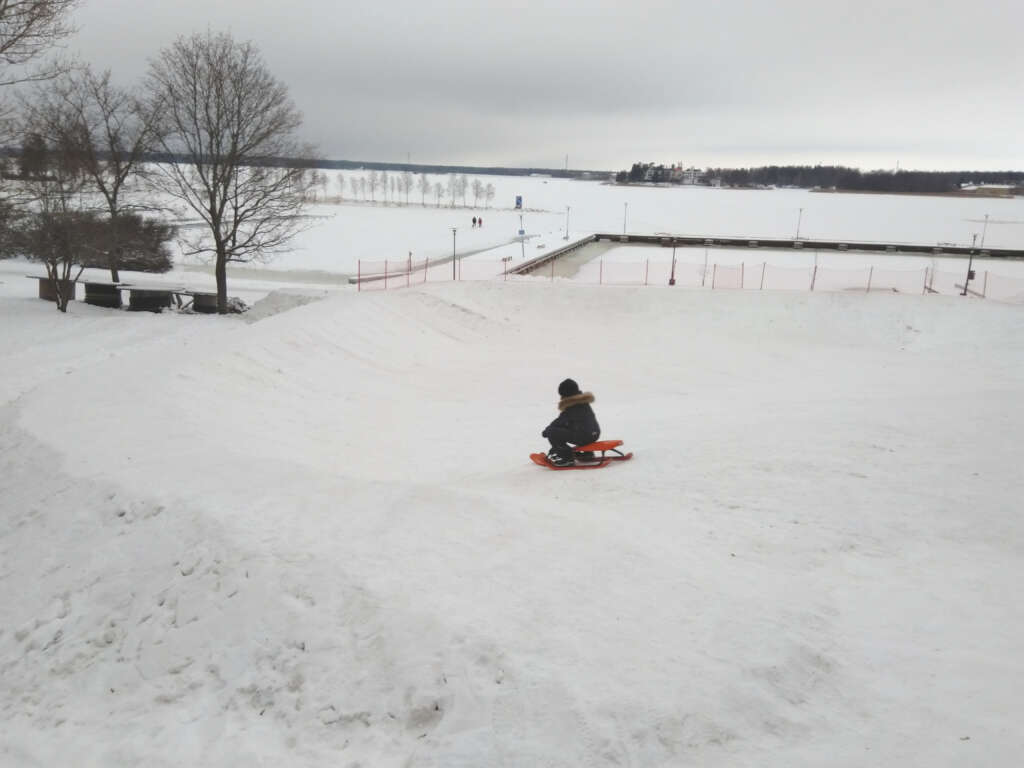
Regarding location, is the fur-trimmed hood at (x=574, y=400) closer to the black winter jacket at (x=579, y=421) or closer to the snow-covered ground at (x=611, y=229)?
the black winter jacket at (x=579, y=421)

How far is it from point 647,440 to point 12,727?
28.5ft

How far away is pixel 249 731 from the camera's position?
5059mm

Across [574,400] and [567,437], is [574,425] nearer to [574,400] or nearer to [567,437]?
[567,437]

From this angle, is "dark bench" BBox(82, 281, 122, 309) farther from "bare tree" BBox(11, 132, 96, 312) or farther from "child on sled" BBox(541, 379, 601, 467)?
"child on sled" BBox(541, 379, 601, 467)

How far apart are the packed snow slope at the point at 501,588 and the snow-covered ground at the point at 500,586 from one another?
1.1 inches

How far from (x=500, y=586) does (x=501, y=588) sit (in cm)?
4

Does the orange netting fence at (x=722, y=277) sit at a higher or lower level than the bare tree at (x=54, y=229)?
lower

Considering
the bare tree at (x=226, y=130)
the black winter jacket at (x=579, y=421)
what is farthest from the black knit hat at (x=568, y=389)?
the bare tree at (x=226, y=130)

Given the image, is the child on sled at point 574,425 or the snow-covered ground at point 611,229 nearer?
the child on sled at point 574,425

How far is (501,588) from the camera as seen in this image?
598 centimetres

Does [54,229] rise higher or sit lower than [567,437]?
higher

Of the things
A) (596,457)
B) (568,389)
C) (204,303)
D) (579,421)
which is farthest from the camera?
(204,303)

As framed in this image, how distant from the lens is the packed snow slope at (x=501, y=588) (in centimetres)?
469

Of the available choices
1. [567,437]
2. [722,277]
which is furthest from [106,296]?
[722,277]
